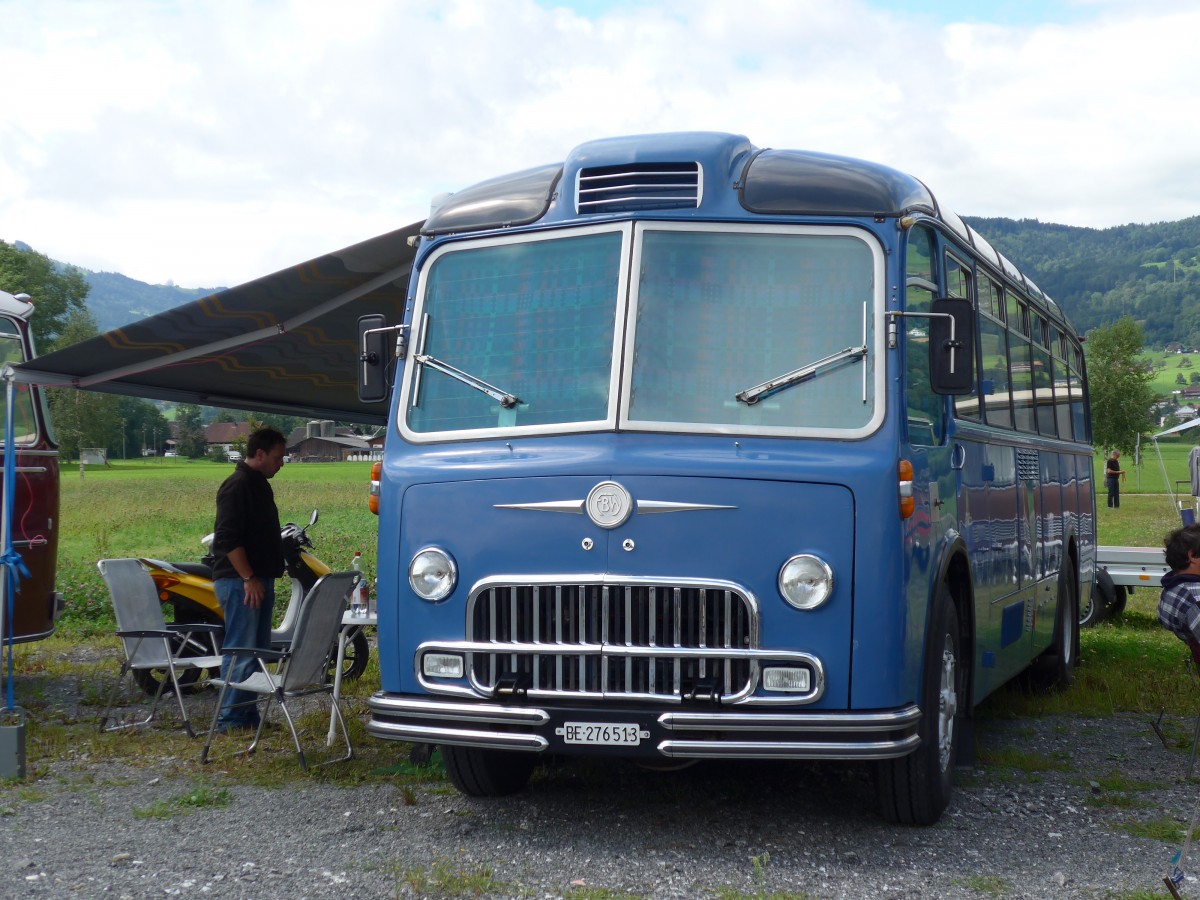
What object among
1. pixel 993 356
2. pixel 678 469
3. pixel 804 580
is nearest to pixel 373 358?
pixel 678 469

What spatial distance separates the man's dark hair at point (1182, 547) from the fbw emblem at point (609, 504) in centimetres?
307

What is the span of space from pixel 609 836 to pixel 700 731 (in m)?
0.92

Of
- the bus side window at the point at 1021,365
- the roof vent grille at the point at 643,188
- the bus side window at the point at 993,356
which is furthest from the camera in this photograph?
the bus side window at the point at 1021,365

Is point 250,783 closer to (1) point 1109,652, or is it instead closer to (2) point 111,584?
(2) point 111,584

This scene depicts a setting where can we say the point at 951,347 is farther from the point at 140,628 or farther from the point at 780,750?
the point at 140,628

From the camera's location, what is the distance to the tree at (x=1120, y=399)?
72.6 metres

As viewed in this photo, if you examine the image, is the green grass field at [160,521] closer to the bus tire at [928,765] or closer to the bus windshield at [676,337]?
the bus windshield at [676,337]

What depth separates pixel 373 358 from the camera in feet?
22.2

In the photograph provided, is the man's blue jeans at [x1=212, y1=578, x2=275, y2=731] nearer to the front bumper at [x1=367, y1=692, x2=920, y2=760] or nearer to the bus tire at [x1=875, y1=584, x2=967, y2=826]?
the front bumper at [x1=367, y1=692, x2=920, y2=760]

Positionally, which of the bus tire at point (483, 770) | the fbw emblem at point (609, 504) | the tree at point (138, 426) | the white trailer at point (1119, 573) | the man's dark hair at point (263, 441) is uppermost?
the tree at point (138, 426)

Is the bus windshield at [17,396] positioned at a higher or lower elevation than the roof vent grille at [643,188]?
lower

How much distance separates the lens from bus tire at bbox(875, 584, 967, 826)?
20.2 ft

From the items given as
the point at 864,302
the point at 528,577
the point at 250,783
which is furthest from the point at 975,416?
the point at 250,783

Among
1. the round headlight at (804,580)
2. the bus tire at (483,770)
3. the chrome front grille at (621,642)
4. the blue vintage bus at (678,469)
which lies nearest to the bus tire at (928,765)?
the blue vintage bus at (678,469)
